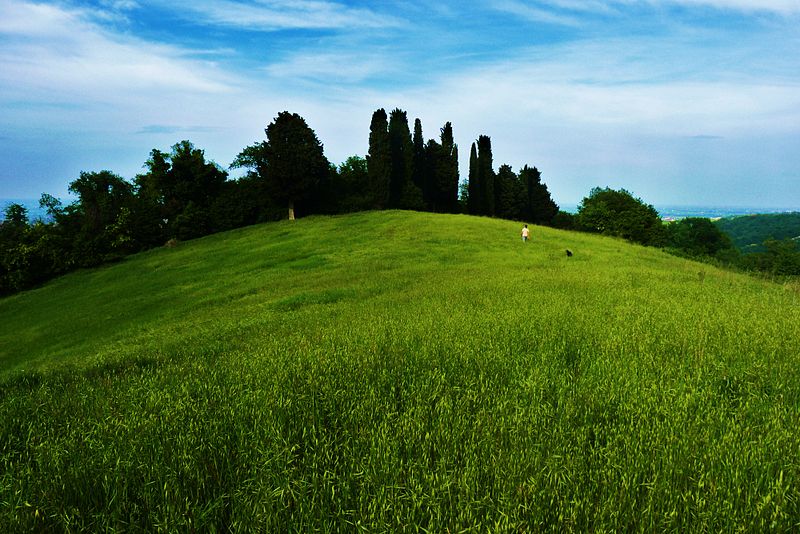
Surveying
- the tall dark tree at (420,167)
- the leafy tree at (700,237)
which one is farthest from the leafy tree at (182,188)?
the leafy tree at (700,237)

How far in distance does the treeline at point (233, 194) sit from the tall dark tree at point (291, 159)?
0.44 feet

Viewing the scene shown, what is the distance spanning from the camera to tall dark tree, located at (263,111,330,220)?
176ft

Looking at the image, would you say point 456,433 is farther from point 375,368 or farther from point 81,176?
point 81,176

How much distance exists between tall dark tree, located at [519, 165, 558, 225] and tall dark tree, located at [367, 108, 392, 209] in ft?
145

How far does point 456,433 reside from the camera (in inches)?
138

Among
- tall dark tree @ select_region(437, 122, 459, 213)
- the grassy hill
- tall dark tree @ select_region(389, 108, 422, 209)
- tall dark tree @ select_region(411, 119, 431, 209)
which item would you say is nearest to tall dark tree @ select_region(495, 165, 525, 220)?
tall dark tree @ select_region(437, 122, 459, 213)

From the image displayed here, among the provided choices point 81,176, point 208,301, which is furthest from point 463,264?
point 81,176

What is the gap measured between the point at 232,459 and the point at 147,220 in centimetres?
6520

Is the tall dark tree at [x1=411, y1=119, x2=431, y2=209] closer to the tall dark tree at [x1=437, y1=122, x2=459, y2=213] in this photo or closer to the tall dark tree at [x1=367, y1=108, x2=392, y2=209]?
the tall dark tree at [x1=437, y1=122, x2=459, y2=213]

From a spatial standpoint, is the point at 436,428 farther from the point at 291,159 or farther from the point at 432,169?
the point at 432,169

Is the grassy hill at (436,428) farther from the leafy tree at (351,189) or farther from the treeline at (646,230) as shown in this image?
the treeline at (646,230)

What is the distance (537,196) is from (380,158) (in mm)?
50330

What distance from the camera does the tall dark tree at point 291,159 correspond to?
176 feet

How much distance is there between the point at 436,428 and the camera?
142 inches
